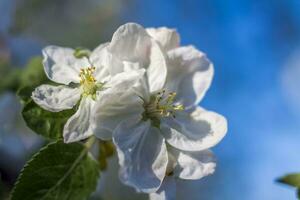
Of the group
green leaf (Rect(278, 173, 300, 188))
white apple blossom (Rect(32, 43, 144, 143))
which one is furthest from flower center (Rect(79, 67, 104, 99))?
green leaf (Rect(278, 173, 300, 188))

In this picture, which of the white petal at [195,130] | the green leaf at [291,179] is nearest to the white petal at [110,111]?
the white petal at [195,130]

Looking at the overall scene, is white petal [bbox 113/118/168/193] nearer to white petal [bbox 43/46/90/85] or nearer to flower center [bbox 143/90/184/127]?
flower center [bbox 143/90/184/127]

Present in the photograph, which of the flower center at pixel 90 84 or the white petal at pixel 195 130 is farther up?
the white petal at pixel 195 130

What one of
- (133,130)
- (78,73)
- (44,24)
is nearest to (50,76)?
(78,73)

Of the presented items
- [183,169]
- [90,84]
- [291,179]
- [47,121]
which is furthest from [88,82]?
[291,179]

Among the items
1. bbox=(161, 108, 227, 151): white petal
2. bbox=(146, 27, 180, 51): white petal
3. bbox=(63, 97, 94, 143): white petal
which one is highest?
bbox=(146, 27, 180, 51): white petal

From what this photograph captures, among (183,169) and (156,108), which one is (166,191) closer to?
(183,169)

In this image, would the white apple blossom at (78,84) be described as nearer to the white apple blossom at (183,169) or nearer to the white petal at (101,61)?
the white petal at (101,61)

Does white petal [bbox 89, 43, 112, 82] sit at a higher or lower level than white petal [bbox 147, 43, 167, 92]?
lower
